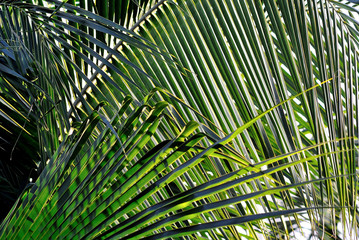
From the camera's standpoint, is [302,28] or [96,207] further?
[302,28]

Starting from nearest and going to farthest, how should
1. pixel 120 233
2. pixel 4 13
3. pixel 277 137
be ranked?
pixel 120 233
pixel 4 13
pixel 277 137

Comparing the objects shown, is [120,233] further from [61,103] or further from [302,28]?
[302,28]

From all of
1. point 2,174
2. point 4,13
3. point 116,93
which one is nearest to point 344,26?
point 116,93

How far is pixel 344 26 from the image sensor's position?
3.18ft

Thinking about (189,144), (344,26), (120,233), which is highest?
(344,26)

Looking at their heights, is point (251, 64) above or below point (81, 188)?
above

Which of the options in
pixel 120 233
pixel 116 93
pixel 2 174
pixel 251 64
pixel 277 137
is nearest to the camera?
pixel 120 233

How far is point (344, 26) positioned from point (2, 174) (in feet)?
3.30

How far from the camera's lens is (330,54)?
850 millimetres

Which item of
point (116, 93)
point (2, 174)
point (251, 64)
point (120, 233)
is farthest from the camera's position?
point (2, 174)

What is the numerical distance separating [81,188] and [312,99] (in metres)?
0.42

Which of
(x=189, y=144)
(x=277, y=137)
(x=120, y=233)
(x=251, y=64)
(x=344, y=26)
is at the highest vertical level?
(x=344, y=26)

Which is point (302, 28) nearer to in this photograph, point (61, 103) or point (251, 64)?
point (251, 64)

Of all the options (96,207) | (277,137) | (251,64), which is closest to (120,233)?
(96,207)
